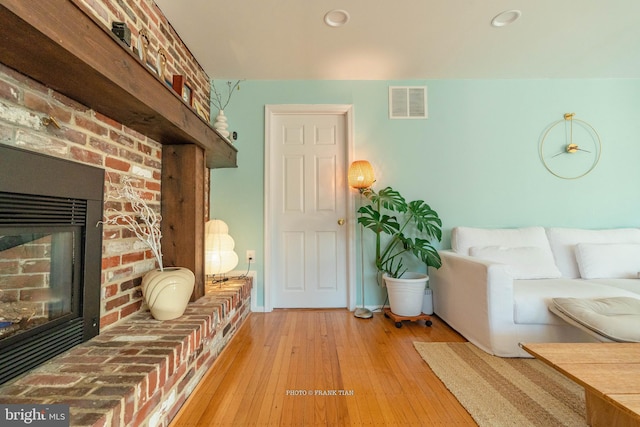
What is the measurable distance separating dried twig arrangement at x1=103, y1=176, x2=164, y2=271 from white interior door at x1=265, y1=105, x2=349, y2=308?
1.23 m

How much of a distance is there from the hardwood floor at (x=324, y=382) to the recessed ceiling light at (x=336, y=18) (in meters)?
2.24

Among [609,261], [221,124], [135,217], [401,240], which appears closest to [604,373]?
[401,240]

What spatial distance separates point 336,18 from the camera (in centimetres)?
182

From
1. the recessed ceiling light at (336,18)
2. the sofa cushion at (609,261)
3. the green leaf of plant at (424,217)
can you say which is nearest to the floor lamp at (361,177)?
the green leaf of plant at (424,217)

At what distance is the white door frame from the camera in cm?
253

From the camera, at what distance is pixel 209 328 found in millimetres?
1471

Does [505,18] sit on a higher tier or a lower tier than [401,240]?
higher

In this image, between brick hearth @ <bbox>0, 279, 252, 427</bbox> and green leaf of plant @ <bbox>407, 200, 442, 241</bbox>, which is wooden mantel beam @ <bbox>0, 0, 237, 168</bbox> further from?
green leaf of plant @ <bbox>407, 200, 442, 241</bbox>

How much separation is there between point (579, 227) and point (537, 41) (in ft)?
5.74

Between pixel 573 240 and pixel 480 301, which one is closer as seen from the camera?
pixel 480 301

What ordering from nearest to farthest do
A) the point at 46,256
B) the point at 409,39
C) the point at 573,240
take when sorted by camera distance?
the point at 46,256 < the point at 409,39 < the point at 573,240

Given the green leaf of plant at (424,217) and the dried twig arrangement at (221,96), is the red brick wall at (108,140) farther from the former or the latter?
the green leaf of plant at (424,217)

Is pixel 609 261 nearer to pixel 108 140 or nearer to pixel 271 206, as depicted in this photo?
pixel 271 206

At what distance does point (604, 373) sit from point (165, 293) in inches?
72.0
